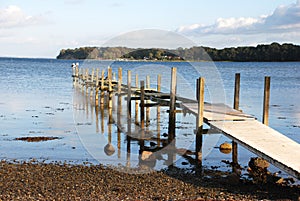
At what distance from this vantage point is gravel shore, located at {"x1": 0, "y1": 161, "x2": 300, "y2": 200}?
10.4m

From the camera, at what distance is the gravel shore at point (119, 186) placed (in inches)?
411

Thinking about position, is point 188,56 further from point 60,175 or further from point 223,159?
point 60,175

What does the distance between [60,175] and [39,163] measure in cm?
204

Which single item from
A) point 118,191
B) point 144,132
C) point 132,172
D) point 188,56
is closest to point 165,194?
point 118,191

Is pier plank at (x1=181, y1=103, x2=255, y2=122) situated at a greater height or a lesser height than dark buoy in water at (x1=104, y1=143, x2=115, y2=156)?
greater

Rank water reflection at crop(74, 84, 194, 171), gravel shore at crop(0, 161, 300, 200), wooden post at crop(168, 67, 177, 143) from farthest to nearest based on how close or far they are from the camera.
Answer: wooden post at crop(168, 67, 177, 143) → water reflection at crop(74, 84, 194, 171) → gravel shore at crop(0, 161, 300, 200)

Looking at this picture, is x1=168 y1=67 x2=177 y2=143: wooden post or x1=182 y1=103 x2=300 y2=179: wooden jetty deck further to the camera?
x1=168 y1=67 x2=177 y2=143: wooden post

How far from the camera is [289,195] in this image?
34.9 feet

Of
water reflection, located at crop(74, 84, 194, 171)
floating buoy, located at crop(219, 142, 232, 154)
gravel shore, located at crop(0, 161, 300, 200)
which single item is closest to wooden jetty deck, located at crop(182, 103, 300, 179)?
gravel shore, located at crop(0, 161, 300, 200)

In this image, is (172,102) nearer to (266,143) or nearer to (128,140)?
(128,140)

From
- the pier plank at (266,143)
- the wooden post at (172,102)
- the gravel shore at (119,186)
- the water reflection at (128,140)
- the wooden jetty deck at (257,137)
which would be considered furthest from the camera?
the wooden post at (172,102)

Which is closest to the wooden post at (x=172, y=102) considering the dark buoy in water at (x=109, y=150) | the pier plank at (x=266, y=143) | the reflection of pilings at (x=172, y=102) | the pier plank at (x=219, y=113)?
the reflection of pilings at (x=172, y=102)

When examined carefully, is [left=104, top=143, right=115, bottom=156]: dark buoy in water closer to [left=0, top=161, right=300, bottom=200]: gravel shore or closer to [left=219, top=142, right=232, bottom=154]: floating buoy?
[left=0, top=161, right=300, bottom=200]: gravel shore

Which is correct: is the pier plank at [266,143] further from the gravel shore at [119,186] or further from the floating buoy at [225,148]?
the floating buoy at [225,148]
